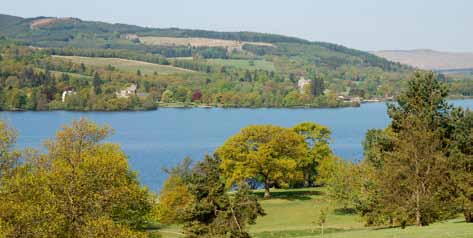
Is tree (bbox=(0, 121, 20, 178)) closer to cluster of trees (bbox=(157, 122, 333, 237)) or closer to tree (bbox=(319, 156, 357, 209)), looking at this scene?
cluster of trees (bbox=(157, 122, 333, 237))

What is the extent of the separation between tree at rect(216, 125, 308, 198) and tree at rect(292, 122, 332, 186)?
301 cm

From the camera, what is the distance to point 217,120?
17400cm

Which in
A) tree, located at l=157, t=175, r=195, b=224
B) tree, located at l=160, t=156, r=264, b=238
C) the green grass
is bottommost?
the green grass

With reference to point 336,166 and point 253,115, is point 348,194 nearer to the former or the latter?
point 336,166

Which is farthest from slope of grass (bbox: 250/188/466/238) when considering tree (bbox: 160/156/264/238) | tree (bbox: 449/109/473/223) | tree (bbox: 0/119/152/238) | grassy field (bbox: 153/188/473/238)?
tree (bbox: 0/119/152/238)

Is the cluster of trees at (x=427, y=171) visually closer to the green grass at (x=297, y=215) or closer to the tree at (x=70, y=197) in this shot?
the green grass at (x=297, y=215)

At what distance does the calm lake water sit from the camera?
102000 mm

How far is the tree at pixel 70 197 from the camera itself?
23641mm

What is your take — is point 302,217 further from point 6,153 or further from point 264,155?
point 6,153

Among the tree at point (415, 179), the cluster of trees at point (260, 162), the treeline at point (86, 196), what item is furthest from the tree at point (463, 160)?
the cluster of trees at point (260, 162)

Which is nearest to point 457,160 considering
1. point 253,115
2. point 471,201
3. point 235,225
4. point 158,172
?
point 471,201

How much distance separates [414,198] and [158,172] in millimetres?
58248

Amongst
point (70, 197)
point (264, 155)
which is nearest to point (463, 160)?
point (70, 197)

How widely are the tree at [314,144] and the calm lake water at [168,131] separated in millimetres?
17464
